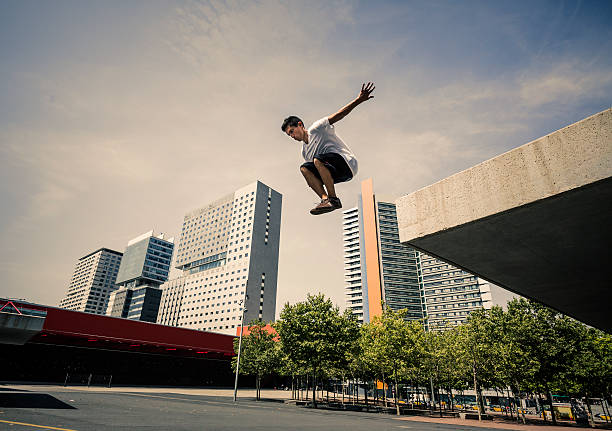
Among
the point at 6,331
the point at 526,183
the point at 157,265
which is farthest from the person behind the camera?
the point at 157,265

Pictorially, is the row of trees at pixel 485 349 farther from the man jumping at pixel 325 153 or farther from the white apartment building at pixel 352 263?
the white apartment building at pixel 352 263

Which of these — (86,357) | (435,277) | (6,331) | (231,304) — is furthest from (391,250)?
(6,331)

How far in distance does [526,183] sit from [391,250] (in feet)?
416

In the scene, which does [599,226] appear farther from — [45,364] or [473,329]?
[45,364]

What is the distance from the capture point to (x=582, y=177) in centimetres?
281

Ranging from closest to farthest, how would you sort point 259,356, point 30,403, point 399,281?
point 30,403 → point 259,356 → point 399,281

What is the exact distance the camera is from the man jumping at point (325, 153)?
371 cm

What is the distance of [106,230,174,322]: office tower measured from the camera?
150 metres

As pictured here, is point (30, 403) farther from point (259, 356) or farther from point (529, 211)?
point (259, 356)

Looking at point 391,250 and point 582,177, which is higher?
point 391,250

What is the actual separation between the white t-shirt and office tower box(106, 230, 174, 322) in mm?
167800

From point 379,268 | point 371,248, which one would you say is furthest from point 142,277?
point 379,268

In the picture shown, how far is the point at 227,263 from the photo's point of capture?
130750 millimetres

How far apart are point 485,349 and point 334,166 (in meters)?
34.3
